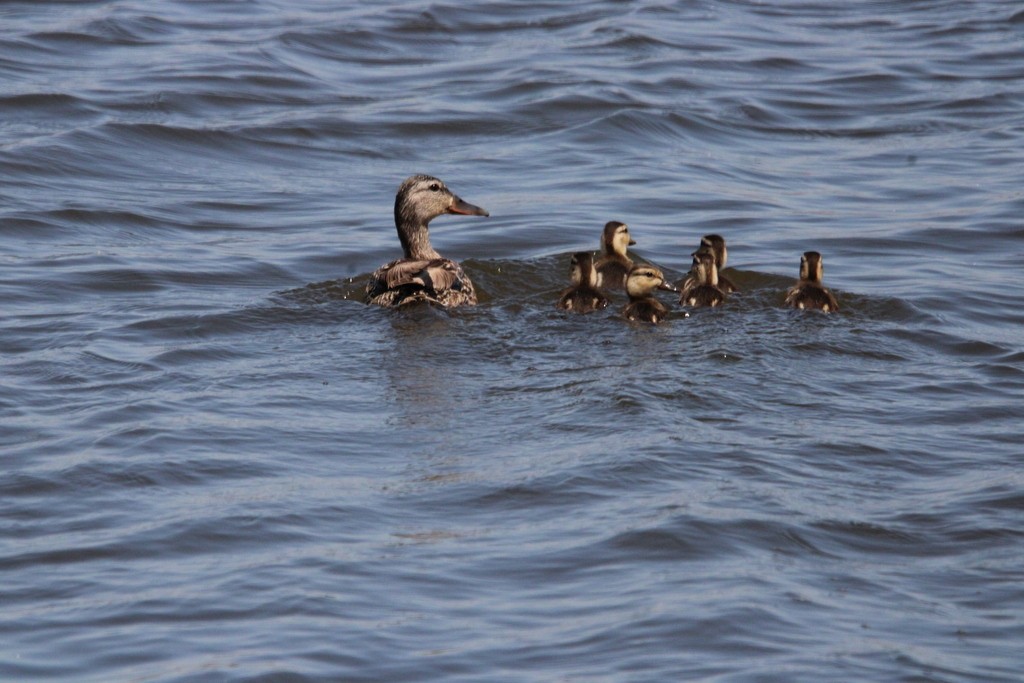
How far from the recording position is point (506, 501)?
5.88 meters

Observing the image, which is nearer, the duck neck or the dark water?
the dark water

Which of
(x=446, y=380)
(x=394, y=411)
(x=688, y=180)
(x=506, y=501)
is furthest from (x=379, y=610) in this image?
(x=688, y=180)

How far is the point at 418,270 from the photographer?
28.4 ft

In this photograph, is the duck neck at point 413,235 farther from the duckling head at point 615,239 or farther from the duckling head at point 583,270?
the duckling head at point 583,270

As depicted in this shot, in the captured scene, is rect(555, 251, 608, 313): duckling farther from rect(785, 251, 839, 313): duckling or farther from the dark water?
rect(785, 251, 839, 313): duckling

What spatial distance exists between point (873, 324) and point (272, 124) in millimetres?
6968

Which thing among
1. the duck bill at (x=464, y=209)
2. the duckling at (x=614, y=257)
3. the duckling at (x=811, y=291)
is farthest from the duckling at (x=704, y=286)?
the duck bill at (x=464, y=209)

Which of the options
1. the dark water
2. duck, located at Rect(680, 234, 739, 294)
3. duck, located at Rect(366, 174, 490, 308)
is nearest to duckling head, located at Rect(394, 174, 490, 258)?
duck, located at Rect(366, 174, 490, 308)

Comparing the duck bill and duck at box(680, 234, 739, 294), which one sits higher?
the duck bill

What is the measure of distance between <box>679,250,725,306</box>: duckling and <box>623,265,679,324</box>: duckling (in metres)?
0.15

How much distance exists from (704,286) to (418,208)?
6.31 ft

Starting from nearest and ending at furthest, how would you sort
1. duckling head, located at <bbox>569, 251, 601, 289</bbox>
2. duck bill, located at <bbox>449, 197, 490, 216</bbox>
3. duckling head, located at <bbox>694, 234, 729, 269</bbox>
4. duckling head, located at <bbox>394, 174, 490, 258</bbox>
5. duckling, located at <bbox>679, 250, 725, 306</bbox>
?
1. duckling, located at <bbox>679, 250, 725, 306</bbox>
2. duckling head, located at <bbox>569, 251, 601, 289</bbox>
3. duckling head, located at <bbox>694, 234, 729, 269</bbox>
4. duckling head, located at <bbox>394, 174, 490, 258</bbox>
5. duck bill, located at <bbox>449, 197, 490, 216</bbox>

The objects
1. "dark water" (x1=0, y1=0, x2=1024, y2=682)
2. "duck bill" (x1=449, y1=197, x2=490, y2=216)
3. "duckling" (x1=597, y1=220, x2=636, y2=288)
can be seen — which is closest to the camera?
"dark water" (x1=0, y1=0, x2=1024, y2=682)

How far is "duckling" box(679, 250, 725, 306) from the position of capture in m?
8.59
